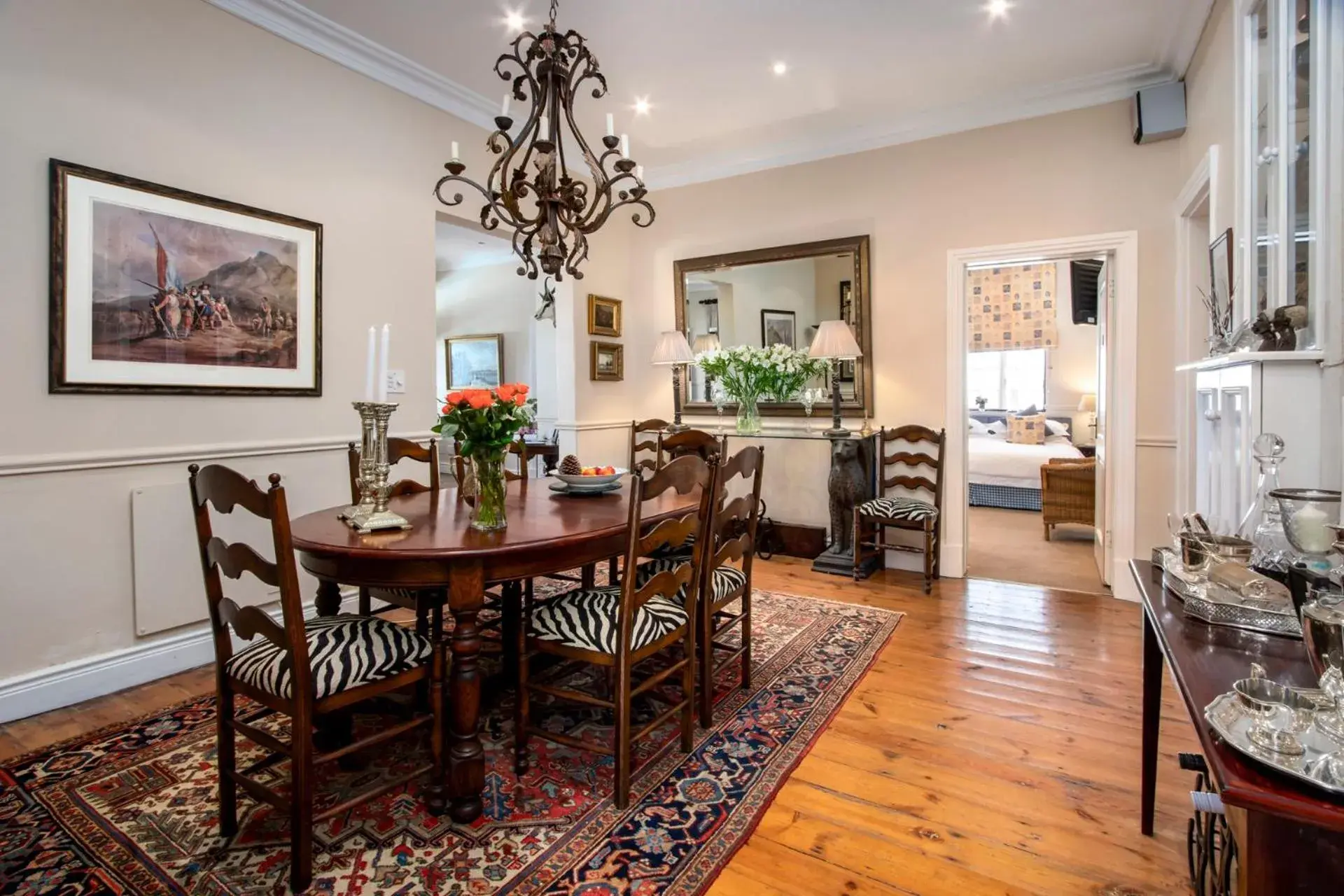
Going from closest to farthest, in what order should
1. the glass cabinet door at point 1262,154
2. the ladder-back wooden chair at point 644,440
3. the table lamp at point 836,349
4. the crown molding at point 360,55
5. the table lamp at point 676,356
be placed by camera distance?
the glass cabinet door at point 1262,154 → the crown molding at point 360,55 → the table lamp at point 836,349 → the table lamp at point 676,356 → the ladder-back wooden chair at point 644,440

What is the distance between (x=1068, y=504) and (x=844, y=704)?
3.81 m

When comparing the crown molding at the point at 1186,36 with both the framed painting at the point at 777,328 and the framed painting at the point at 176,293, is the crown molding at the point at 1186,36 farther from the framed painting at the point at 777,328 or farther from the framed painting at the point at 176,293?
the framed painting at the point at 176,293

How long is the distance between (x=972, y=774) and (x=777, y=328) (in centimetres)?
328

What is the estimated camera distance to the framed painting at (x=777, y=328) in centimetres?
465

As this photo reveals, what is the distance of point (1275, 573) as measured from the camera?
128 centimetres

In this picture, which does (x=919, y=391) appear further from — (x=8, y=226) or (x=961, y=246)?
(x=8, y=226)

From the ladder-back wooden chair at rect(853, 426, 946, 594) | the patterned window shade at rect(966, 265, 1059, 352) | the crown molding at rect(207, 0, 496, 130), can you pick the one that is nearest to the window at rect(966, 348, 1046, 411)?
the patterned window shade at rect(966, 265, 1059, 352)

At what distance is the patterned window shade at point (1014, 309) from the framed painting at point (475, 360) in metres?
5.87

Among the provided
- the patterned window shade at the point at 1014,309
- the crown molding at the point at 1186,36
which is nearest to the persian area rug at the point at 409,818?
the crown molding at the point at 1186,36

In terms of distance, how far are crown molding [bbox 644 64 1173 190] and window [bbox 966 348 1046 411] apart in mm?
4906

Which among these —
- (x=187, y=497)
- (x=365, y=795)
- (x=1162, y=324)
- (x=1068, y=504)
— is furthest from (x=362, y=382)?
(x=1068, y=504)

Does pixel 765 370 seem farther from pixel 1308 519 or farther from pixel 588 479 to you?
pixel 1308 519

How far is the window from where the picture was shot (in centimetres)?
849

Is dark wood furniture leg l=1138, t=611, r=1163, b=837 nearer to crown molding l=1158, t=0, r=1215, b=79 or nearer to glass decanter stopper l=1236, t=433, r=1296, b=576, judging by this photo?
glass decanter stopper l=1236, t=433, r=1296, b=576
